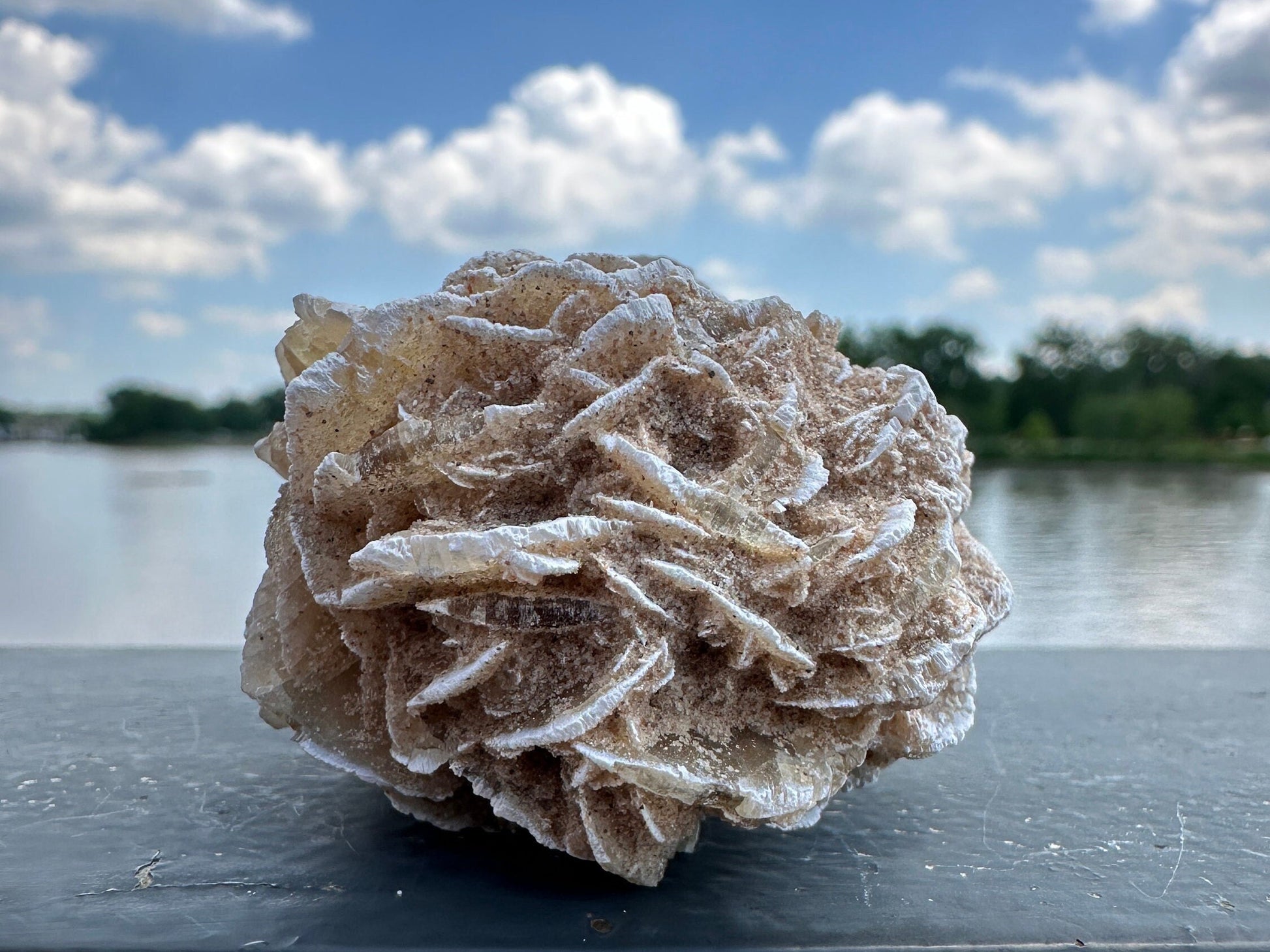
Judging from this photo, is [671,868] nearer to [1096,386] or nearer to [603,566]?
[603,566]

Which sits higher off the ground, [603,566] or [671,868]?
[603,566]

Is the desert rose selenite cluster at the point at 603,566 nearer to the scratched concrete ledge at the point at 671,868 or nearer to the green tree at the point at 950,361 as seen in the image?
the scratched concrete ledge at the point at 671,868

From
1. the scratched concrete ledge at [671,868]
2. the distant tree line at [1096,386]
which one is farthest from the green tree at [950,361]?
the scratched concrete ledge at [671,868]

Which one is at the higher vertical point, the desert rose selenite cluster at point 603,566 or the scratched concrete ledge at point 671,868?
the desert rose selenite cluster at point 603,566

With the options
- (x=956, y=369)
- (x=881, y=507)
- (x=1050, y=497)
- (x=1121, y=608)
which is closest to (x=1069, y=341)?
(x=956, y=369)

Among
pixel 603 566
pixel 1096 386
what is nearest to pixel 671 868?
pixel 603 566

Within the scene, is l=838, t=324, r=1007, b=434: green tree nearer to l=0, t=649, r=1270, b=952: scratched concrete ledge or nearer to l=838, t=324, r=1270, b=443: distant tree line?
l=838, t=324, r=1270, b=443: distant tree line
